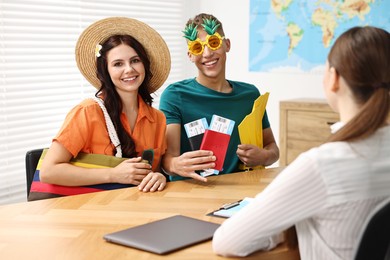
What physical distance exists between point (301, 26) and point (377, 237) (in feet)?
12.7

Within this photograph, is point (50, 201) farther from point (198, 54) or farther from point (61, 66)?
point (61, 66)

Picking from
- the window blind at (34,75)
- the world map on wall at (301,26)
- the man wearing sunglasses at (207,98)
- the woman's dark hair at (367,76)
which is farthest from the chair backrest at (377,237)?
the world map on wall at (301,26)

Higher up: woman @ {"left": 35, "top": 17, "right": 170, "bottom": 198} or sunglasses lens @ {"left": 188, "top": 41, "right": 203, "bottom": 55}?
sunglasses lens @ {"left": 188, "top": 41, "right": 203, "bottom": 55}

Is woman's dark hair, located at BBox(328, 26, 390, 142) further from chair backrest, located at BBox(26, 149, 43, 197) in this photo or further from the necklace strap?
chair backrest, located at BBox(26, 149, 43, 197)

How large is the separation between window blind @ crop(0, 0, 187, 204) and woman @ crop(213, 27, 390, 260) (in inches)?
109

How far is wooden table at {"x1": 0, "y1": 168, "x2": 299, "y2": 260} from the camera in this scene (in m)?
1.81

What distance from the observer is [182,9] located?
5.71 metres

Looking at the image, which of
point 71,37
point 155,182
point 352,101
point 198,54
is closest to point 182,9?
point 71,37

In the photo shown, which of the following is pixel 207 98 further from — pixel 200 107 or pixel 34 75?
pixel 34 75

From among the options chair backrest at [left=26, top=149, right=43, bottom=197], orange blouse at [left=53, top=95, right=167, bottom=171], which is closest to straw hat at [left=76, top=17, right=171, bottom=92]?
orange blouse at [left=53, top=95, right=167, bottom=171]

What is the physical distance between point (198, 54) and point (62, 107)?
174 centimetres

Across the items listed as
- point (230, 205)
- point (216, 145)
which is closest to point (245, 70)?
point (216, 145)

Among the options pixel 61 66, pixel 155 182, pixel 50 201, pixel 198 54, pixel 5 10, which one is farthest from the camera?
pixel 61 66

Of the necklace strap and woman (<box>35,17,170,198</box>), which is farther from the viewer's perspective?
the necklace strap
